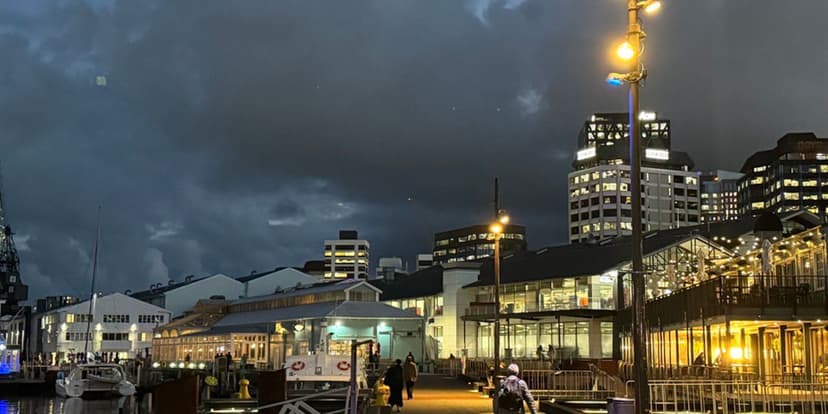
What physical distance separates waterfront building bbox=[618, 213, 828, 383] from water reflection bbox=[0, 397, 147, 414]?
25952mm

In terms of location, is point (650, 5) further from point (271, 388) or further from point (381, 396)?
point (381, 396)

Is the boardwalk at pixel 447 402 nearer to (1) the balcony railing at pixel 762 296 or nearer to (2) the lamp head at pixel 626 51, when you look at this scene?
(1) the balcony railing at pixel 762 296

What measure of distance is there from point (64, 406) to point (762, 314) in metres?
40.8

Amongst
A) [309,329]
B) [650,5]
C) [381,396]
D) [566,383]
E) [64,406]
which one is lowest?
[64,406]

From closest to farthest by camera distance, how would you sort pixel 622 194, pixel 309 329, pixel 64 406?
pixel 64 406, pixel 309 329, pixel 622 194

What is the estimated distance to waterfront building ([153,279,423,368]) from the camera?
76062mm

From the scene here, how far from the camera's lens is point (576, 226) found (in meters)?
190

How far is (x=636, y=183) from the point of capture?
1652 cm

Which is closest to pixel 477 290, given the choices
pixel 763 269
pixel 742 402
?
pixel 763 269

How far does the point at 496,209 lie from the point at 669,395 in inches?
416

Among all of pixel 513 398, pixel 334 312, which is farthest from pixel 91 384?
pixel 513 398

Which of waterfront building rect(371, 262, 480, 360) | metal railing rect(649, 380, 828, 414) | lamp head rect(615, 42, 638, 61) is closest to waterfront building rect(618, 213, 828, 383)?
metal railing rect(649, 380, 828, 414)

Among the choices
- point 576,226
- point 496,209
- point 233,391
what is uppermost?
point 576,226

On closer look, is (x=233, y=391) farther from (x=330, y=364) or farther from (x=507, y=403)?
(x=507, y=403)
